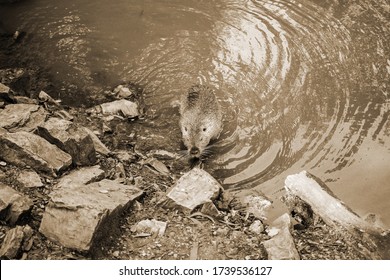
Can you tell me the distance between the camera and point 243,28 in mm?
8141

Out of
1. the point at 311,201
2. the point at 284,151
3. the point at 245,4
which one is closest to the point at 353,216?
the point at 311,201

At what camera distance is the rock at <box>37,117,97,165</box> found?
4855mm

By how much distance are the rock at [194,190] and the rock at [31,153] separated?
1.39m

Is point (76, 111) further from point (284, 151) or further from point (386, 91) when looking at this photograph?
point (386, 91)

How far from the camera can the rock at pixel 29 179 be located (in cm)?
433

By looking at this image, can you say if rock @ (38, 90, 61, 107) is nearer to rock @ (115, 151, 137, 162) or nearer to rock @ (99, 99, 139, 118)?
rock @ (99, 99, 139, 118)

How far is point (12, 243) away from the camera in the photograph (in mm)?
3676

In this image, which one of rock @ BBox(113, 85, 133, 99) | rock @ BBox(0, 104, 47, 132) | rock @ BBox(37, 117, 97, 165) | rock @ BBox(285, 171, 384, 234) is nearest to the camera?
rock @ BBox(285, 171, 384, 234)

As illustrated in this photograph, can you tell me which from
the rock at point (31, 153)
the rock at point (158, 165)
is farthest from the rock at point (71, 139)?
the rock at point (158, 165)

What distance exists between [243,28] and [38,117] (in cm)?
470

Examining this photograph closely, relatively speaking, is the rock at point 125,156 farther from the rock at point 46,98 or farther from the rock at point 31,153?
the rock at point 46,98

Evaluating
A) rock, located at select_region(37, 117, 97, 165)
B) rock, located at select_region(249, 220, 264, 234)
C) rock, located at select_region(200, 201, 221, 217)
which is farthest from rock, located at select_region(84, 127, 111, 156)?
rock, located at select_region(249, 220, 264, 234)

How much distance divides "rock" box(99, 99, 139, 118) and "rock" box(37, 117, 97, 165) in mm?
1260

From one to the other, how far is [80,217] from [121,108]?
2770mm
